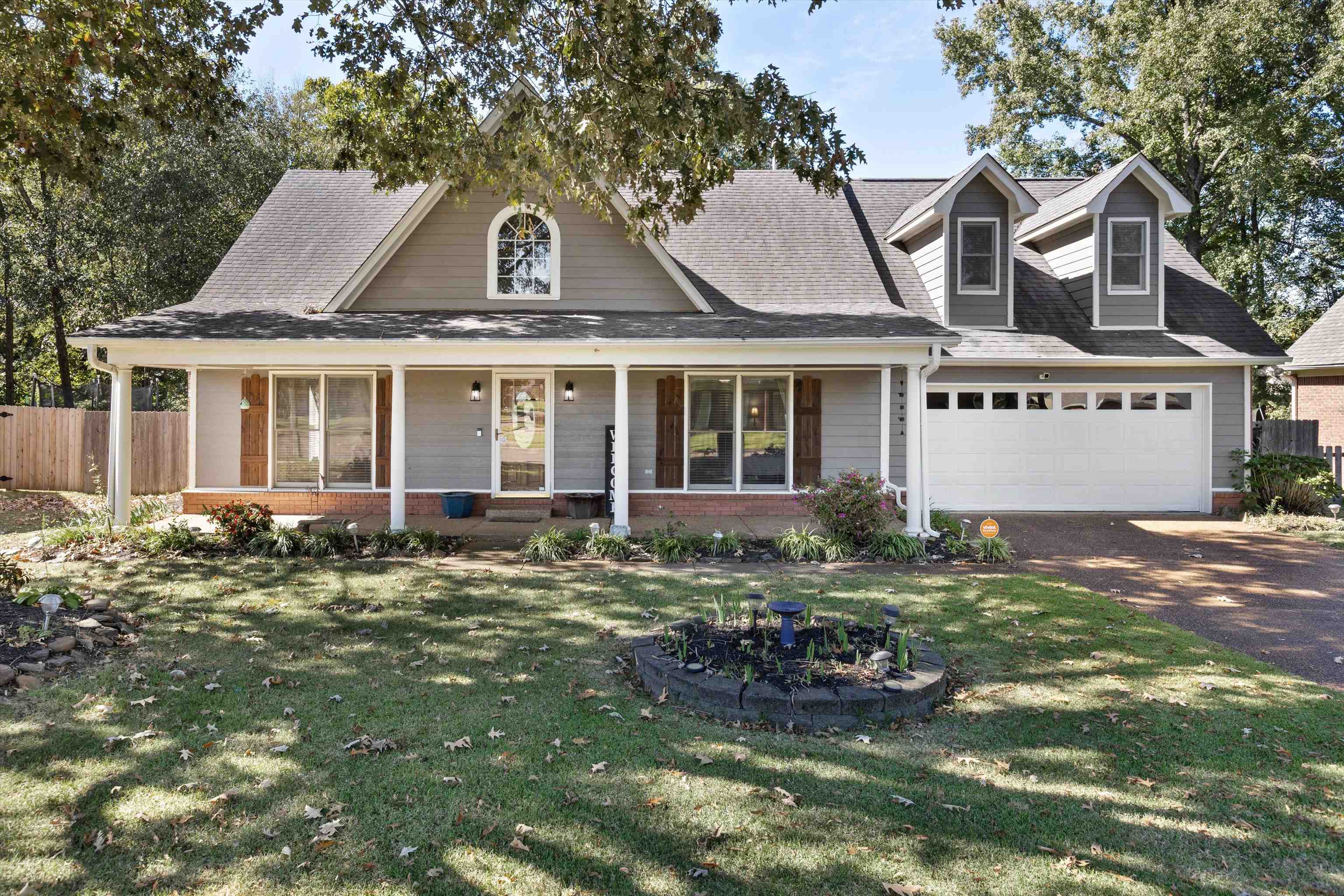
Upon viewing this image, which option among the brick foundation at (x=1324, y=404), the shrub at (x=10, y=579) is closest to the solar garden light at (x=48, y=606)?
the shrub at (x=10, y=579)

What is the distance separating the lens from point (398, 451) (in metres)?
10.3

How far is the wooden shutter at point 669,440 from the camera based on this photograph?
40.0 ft

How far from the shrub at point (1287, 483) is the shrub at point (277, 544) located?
47.3 ft

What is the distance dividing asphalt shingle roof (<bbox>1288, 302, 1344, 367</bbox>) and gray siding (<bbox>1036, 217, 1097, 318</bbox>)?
7389mm

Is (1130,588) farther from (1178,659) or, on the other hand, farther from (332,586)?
(332,586)

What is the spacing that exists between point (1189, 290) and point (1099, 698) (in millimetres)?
12618

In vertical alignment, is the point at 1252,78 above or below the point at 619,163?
above

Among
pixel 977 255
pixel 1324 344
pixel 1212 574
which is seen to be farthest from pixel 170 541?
pixel 1324 344

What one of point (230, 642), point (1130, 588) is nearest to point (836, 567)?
point (1130, 588)

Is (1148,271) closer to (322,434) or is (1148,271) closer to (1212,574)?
(1212,574)

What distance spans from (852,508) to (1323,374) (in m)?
15.6

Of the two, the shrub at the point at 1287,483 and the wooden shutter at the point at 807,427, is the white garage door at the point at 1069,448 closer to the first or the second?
the shrub at the point at 1287,483

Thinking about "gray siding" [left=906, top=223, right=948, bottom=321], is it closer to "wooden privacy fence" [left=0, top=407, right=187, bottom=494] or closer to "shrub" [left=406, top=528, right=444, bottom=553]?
"shrub" [left=406, top=528, right=444, bottom=553]

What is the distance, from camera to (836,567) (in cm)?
888
